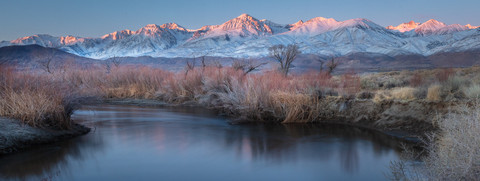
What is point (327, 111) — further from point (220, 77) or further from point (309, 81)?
point (220, 77)

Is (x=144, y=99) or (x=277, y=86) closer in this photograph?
(x=277, y=86)

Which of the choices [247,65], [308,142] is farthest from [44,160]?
[247,65]

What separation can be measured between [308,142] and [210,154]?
3492mm

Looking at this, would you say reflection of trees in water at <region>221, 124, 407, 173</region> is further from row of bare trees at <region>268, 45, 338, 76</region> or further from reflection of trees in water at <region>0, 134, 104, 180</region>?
row of bare trees at <region>268, 45, 338, 76</region>

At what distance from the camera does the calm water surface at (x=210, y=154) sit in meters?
8.43

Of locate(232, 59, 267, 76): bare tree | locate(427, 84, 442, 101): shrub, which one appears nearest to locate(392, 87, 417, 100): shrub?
locate(427, 84, 442, 101): shrub

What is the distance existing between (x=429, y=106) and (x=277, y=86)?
6.23 metres

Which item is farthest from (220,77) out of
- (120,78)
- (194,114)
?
(120,78)

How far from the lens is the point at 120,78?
1118 inches

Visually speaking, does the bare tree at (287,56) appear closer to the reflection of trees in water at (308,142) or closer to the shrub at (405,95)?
the shrub at (405,95)

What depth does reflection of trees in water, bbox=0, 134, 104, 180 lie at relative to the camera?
804cm

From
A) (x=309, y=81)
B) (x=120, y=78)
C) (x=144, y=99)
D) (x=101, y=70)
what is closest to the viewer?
(x=309, y=81)

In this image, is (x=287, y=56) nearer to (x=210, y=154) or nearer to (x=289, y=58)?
(x=289, y=58)

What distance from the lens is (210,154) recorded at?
10555mm
